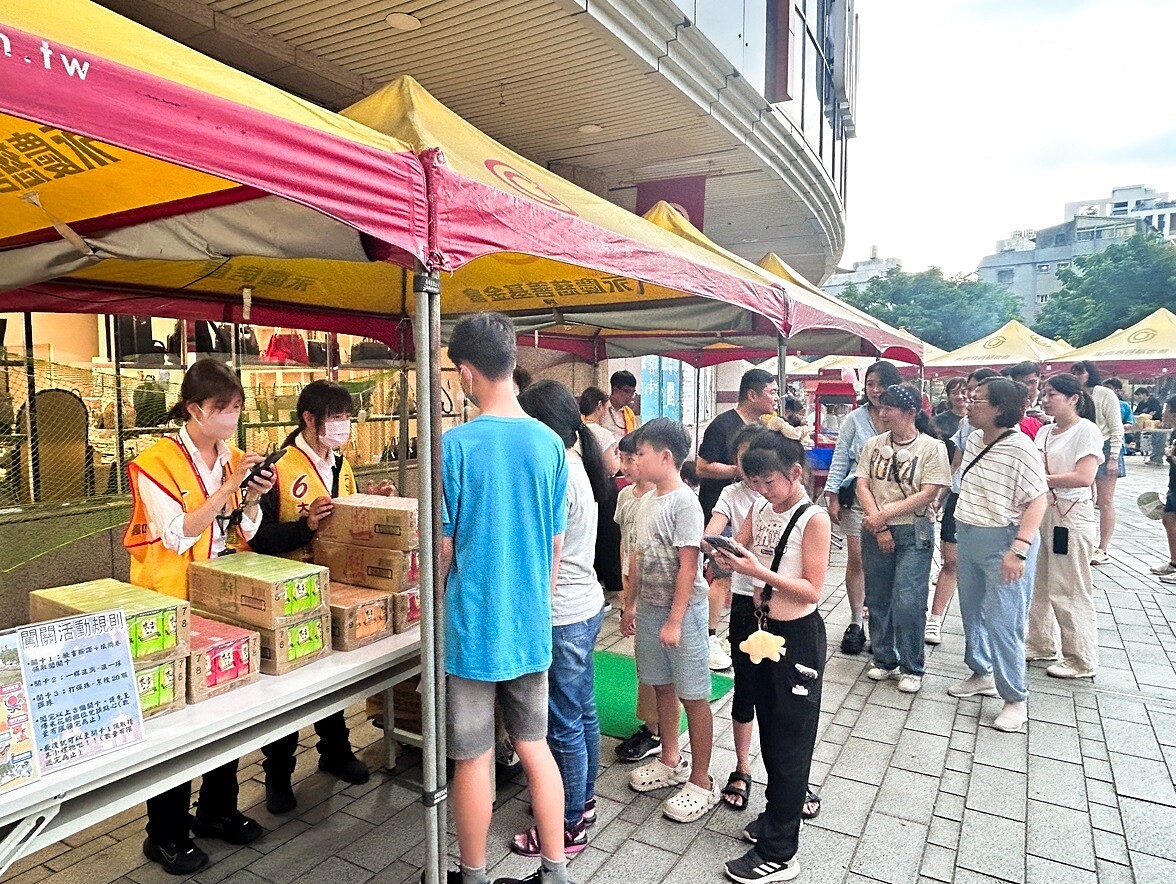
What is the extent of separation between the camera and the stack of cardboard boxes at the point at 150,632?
6.28ft

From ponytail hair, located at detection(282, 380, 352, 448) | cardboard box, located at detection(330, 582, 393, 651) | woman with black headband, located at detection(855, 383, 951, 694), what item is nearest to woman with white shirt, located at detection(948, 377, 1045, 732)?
woman with black headband, located at detection(855, 383, 951, 694)

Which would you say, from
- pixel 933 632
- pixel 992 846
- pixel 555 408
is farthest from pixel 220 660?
pixel 933 632

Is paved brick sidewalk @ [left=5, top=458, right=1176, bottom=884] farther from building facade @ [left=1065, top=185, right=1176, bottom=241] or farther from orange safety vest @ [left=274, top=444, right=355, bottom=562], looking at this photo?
building facade @ [left=1065, top=185, right=1176, bottom=241]

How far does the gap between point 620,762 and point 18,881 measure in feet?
8.45

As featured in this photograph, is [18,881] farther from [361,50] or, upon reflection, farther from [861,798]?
[361,50]

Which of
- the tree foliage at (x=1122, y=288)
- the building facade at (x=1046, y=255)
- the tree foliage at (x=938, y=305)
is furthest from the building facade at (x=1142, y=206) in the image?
the tree foliage at (x=1122, y=288)

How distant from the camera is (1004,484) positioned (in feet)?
13.2

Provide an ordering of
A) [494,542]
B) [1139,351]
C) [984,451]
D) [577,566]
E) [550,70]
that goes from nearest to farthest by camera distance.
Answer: [494,542]
[577,566]
[984,451]
[550,70]
[1139,351]

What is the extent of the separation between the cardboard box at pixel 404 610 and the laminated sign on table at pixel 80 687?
0.94 m

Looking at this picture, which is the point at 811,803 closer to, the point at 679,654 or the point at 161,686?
the point at 679,654

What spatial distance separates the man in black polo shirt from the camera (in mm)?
5137

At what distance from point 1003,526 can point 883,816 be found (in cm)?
178

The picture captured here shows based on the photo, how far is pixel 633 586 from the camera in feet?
10.9

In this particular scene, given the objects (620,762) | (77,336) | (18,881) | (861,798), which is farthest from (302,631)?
(77,336)
